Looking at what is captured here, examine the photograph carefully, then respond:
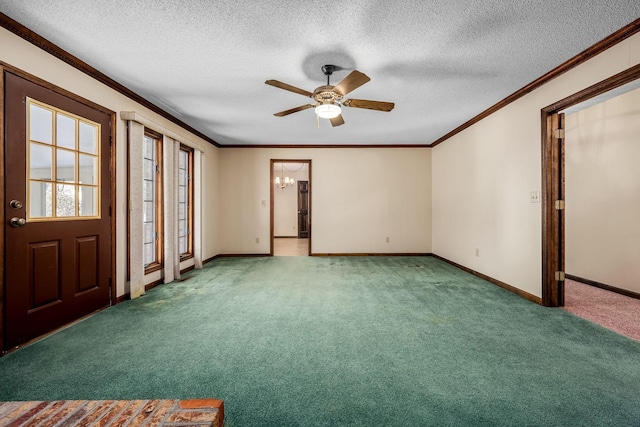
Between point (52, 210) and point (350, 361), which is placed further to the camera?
point (52, 210)

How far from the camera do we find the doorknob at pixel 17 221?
223 centimetres

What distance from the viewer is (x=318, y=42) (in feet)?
8.18

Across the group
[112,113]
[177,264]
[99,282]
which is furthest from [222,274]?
[112,113]

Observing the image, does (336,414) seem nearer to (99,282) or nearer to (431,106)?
(99,282)

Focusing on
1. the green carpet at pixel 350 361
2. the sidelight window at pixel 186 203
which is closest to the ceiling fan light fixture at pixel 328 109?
the green carpet at pixel 350 361

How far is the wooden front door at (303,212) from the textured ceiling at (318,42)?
7216mm

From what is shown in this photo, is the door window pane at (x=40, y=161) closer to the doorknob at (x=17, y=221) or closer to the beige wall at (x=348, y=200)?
the doorknob at (x=17, y=221)

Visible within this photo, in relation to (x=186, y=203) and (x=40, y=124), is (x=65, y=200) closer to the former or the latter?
(x=40, y=124)

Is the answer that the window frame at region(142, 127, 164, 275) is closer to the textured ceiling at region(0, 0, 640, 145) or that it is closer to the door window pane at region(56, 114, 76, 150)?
the textured ceiling at region(0, 0, 640, 145)

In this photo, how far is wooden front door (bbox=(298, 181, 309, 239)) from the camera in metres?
11.0

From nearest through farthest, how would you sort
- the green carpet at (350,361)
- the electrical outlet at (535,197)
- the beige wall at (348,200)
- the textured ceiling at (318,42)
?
the green carpet at (350,361) < the textured ceiling at (318,42) < the electrical outlet at (535,197) < the beige wall at (348,200)

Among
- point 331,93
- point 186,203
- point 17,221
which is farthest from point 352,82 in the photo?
point 186,203

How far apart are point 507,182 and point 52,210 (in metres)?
5.03

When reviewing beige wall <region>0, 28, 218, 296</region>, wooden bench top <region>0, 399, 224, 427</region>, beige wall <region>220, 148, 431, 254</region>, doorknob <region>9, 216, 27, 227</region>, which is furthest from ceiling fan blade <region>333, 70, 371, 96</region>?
beige wall <region>220, 148, 431, 254</region>
